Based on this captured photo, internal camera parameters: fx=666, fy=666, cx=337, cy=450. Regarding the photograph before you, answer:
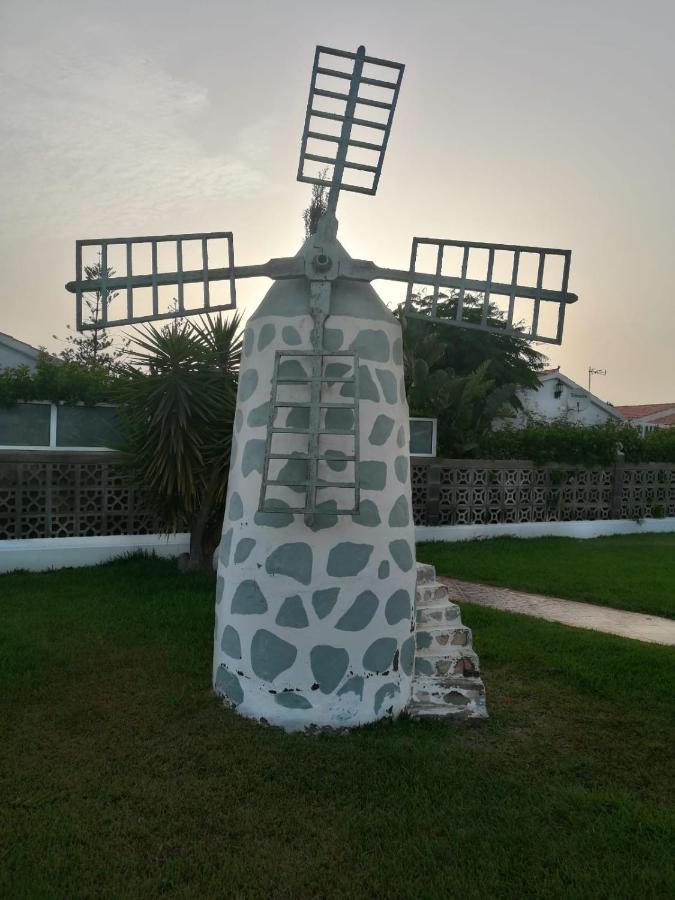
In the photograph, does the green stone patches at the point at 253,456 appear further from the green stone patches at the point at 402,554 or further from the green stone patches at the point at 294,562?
the green stone patches at the point at 402,554

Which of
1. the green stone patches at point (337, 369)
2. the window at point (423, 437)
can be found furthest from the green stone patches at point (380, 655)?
the window at point (423, 437)

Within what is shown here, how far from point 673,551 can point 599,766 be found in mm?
9568

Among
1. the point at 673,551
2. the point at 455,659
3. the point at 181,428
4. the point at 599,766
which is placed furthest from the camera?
the point at 673,551

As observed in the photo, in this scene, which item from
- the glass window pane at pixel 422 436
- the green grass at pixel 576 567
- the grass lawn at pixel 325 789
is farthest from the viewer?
the glass window pane at pixel 422 436

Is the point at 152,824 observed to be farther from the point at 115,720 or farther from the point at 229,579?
the point at 229,579

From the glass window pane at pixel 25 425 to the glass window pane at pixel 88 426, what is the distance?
19 cm

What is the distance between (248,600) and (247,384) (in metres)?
1.57

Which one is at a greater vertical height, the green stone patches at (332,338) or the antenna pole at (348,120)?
the antenna pole at (348,120)

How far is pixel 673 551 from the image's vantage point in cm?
1244

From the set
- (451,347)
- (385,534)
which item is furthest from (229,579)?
(451,347)

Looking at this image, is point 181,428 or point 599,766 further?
point 181,428

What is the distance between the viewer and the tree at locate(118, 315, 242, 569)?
8.25 metres

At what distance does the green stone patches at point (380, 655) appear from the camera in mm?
4551

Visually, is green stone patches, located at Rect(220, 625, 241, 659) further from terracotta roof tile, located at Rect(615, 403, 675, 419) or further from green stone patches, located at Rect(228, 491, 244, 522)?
terracotta roof tile, located at Rect(615, 403, 675, 419)
